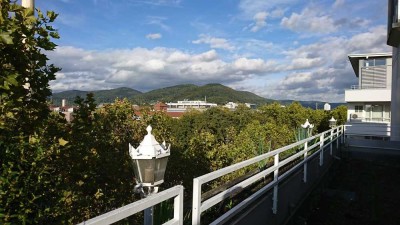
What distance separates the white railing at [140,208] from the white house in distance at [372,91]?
107ft

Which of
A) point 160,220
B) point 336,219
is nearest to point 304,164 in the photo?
point 336,219

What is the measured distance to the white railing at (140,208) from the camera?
5.77ft

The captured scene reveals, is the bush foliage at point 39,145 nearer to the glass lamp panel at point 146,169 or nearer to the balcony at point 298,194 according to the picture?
the glass lamp panel at point 146,169

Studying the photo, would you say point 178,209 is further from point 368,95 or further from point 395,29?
point 368,95

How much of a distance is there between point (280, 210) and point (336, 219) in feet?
6.79

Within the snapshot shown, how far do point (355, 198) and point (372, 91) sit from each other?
89.7ft

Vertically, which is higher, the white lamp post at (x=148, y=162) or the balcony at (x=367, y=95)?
the balcony at (x=367, y=95)

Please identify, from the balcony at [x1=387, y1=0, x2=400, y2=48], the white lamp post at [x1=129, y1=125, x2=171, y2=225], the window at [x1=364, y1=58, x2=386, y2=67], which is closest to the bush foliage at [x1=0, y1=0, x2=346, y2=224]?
the white lamp post at [x1=129, y1=125, x2=171, y2=225]

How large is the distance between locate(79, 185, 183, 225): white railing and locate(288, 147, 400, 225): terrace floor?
4.08 meters

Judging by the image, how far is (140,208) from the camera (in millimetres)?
2115

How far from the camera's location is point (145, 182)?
10.4 feet

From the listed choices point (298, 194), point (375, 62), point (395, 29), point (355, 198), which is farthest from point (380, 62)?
point (298, 194)

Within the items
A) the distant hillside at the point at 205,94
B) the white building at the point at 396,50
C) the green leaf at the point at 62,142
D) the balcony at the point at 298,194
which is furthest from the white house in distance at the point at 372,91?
the distant hillside at the point at 205,94

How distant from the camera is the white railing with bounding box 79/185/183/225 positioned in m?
1.76
